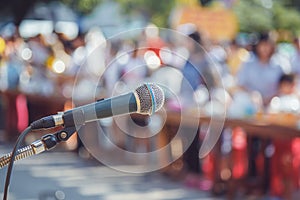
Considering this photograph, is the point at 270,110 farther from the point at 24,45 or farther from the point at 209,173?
the point at 24,45

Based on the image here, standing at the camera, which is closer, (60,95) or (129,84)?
(129,84)

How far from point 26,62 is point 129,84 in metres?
6.81

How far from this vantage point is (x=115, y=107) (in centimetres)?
203

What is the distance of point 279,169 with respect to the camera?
636 centimetres

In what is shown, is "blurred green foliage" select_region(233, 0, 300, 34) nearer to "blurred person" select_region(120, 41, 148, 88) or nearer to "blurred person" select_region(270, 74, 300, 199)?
"blurred person" select_region(120, 41, 148, 88)

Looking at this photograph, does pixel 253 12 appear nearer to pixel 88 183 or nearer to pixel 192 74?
pixel 88 183

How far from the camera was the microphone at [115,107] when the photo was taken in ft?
6.68

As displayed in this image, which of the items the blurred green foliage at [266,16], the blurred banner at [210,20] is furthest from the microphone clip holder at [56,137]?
the blurred green foliage at [266,16]

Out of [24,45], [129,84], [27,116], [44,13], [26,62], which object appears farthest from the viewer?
[44,13]

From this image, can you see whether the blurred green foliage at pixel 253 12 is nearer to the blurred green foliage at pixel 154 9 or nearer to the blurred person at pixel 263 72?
the blurred green foliage at pixel 154 9

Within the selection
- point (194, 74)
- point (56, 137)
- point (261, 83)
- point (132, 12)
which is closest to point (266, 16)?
point (132, 12)

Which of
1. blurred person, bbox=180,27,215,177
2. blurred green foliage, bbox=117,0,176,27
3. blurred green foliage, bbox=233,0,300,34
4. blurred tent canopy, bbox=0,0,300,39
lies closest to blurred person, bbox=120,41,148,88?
blurred person, bbox=180,27,215,177

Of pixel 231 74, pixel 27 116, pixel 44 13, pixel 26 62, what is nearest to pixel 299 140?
pixel 231 74

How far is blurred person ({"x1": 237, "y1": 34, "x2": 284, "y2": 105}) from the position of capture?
7.20 m
